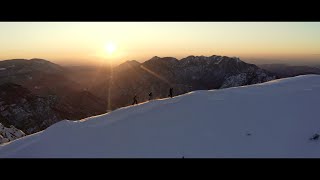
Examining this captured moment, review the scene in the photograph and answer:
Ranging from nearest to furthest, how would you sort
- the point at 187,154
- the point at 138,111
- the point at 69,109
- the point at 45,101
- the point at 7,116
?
the point at 187,154 < the point at 138,111 < the point at 7,116 < the point at 45,101 < the point at 69,109

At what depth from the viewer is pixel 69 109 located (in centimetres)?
19525

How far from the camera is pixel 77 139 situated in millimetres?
13797

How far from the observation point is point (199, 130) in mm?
13758

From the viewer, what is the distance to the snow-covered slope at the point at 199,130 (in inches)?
483

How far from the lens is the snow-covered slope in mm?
12273
